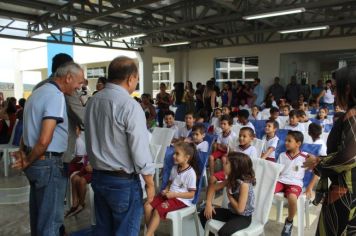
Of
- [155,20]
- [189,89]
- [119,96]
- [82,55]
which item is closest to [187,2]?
[155,20]

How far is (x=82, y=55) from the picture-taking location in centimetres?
1623

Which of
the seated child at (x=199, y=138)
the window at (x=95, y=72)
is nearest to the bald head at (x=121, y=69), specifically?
the seated child at (x=199, y=138)

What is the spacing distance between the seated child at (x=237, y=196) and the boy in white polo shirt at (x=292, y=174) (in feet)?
1.70

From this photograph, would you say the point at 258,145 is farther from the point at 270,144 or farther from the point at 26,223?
the point at 26,223

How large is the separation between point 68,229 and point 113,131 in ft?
5.64

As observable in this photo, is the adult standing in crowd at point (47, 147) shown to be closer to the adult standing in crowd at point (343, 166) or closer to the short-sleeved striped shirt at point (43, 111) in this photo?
the short-sleeved striped shirt at point (43, 111)

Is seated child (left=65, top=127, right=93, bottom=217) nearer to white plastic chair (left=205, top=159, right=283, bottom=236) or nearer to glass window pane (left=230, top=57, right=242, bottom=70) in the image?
white plastic chair (left=205, top=159, right=283, bottom=236)

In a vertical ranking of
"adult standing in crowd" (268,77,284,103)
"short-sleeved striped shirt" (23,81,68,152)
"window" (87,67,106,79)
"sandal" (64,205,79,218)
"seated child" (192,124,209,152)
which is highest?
"window" (87,67,106,79)

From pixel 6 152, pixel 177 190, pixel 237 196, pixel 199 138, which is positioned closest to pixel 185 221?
pixel 177 190

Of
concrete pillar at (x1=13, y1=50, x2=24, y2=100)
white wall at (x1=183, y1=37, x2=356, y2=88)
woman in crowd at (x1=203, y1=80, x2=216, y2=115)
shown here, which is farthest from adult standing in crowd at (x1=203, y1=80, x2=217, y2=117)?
concrete pillar at (x1=13, y1=50, x2=24, y2=100)

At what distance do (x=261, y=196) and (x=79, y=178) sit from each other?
1678mm

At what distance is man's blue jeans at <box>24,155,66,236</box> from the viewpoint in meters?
1.84

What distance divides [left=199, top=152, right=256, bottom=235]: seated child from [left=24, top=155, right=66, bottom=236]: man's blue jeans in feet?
3.22

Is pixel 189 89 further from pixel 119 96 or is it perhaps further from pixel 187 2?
pixel 119 96
